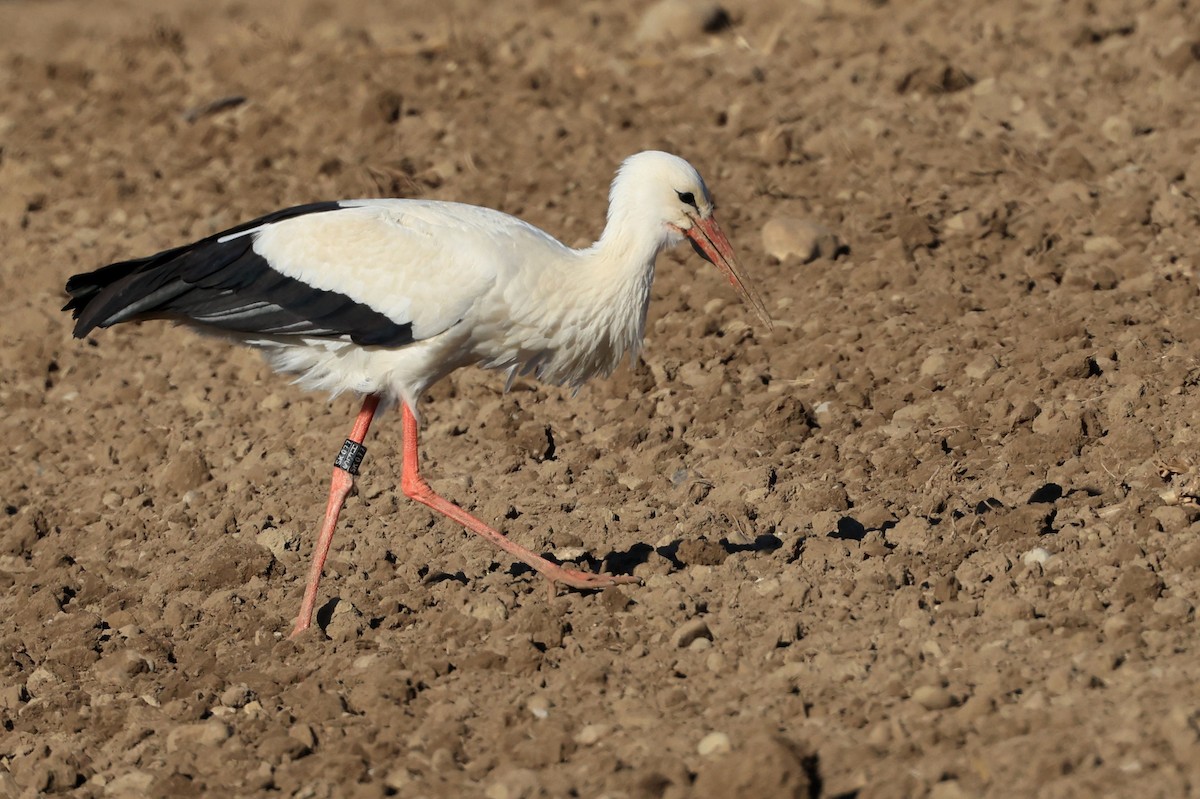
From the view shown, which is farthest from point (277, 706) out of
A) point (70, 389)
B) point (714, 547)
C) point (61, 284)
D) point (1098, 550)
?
point (61, 284)

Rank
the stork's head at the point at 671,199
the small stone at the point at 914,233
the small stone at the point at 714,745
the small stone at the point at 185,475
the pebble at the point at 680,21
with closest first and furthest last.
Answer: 1. the small stone at the point at 714,745
2. the stork's head at the point at 671,199
3. the small stone at the point at 185,475
4. the small stone at the point at 914,233
5. the pebble at the point at 680,21

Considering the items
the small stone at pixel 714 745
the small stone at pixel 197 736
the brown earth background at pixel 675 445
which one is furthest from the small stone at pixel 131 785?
the small stone at pixel 714 745

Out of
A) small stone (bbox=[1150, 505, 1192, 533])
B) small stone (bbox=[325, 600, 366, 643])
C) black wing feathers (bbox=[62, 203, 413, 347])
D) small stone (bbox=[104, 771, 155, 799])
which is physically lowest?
small stone (bbox=[104, 771, 155, 799])

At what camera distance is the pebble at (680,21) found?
13.1 metres

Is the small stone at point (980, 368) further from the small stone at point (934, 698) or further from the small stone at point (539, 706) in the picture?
the small stone at point (539, 706)

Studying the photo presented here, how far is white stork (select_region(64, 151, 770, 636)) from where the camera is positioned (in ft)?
23.5

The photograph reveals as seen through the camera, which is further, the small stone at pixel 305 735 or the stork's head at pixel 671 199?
the stork's head at pixel 671 199

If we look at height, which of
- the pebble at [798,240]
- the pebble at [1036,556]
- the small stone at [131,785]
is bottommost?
the small stone at [131,785]

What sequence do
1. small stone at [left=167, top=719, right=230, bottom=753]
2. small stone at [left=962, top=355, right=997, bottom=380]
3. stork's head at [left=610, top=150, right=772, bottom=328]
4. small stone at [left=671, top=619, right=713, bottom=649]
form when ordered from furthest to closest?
1. small stone at [left=962, top=355, right=997, bottom=380]
2. stork's head at [left=610, top=150, right=772, bottom=328]
3. small stone at [left=671, top=619, right=713, bottom=649]
4. small stone at [left=167, top=719, right=230, bottom=753]

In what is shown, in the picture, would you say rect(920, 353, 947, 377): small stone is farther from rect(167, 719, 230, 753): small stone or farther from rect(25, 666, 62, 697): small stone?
rect(25, 666, 62, 697): small stone

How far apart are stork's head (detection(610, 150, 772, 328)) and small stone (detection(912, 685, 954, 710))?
8.17 ft

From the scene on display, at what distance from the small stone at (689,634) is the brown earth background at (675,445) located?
0.01 meters

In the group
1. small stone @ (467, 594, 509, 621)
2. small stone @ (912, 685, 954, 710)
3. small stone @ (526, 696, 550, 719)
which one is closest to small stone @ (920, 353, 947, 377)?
small stone @ (467, 594, 509, 621)

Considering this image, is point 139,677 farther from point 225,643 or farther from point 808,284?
point 808,284
